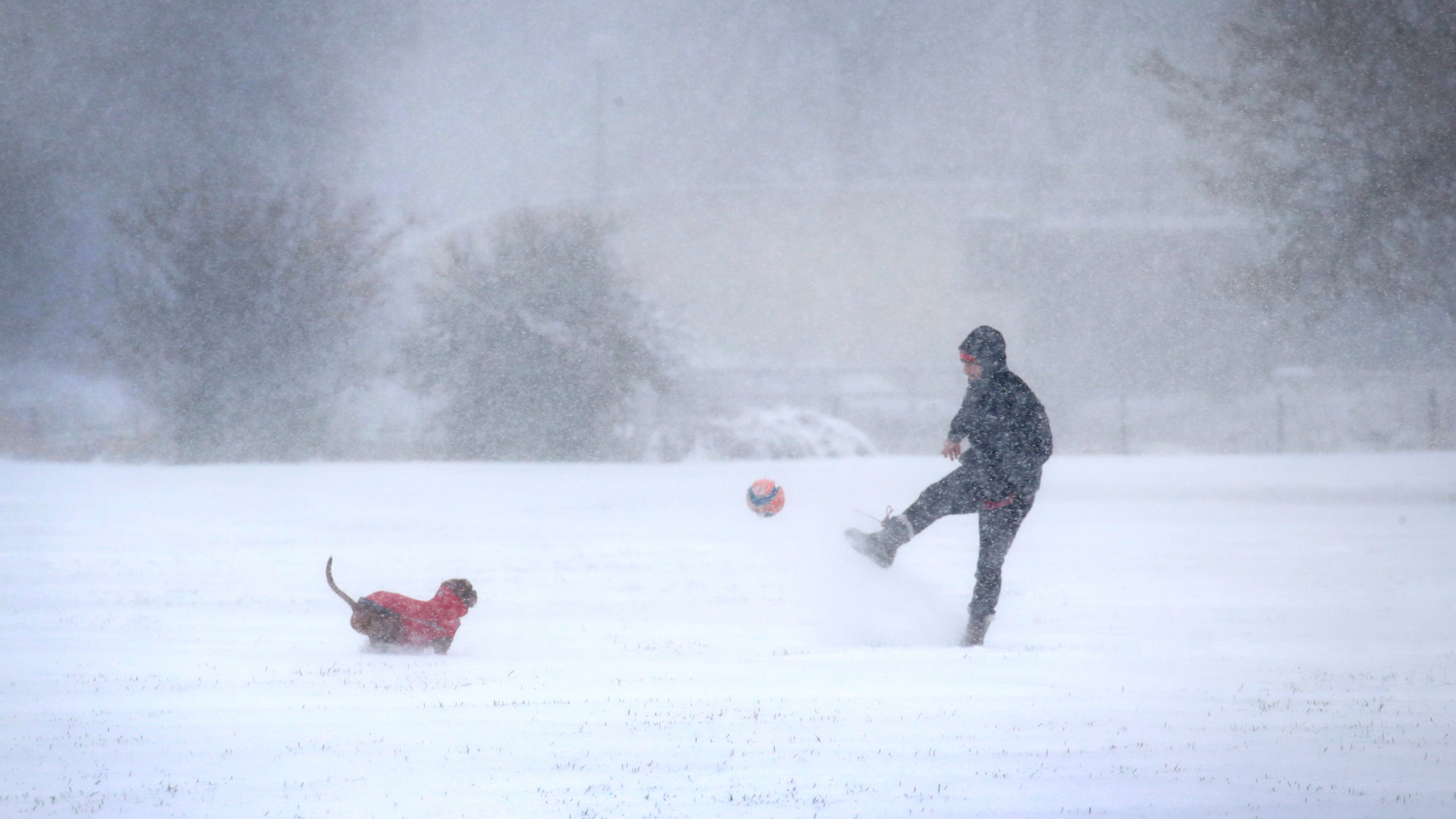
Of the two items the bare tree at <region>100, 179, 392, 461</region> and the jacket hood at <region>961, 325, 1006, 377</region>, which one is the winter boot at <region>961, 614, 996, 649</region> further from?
the bare tree at <region>100, 179, 392, 461</region>

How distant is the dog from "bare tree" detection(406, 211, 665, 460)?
17.3 m

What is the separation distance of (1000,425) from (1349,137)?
12744 millimetres

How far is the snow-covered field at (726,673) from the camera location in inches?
170

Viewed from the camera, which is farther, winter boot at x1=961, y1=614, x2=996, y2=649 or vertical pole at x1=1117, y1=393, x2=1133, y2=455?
vertical pole at x1=1117, y1=393, x2=1133, y2=455

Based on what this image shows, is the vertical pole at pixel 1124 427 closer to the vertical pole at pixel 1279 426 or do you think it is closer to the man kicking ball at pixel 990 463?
the vertical pole at pixel 1279 426

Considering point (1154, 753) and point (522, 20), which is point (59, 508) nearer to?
point (1154, 753)

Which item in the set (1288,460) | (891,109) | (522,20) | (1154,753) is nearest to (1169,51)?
(891,109)

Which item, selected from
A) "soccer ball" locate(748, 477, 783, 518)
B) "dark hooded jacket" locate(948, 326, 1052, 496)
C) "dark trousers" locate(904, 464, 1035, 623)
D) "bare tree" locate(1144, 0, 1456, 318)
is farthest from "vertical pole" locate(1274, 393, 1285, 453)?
"dark hooded jacket" locate(948, 326, 1052, 496)

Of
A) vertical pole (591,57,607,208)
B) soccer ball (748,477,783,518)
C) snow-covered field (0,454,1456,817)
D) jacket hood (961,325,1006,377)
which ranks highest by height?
vertical pole (591,57,607,208)

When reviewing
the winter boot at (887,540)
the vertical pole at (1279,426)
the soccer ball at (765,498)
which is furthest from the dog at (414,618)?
the vertical pole at (1279,426)

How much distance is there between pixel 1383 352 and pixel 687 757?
31.3 meters

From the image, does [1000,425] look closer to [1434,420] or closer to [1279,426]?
[1279,426]

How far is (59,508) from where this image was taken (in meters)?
15.8

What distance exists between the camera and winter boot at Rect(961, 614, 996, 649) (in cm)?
716
